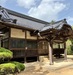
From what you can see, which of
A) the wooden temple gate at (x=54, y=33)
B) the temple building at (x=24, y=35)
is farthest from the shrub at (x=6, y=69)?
the wooden temple gate at (x=54, y=33)

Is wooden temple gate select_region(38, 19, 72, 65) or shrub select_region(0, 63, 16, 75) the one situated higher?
wooden temple gate select_region(38, 19, 72, 65)

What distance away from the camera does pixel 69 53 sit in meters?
26.4

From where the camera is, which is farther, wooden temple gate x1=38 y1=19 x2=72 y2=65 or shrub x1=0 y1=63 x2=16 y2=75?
wooden temple gate x1=38 y1=19 x2=72 y2=65

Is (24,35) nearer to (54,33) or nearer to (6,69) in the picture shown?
(54,33)

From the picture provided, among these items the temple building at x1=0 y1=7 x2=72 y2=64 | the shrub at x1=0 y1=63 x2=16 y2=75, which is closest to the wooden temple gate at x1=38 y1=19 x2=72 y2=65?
the temple building at x1=0 y1=7 x2=72 y2=64

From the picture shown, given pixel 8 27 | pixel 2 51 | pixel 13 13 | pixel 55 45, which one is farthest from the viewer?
pixel 55 45

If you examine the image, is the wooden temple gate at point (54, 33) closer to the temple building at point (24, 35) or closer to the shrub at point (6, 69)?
Result: the temple building at point (24, 35)

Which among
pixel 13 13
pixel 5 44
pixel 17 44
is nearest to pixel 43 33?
pixel 17 44

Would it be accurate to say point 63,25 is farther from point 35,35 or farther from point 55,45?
point 55,45

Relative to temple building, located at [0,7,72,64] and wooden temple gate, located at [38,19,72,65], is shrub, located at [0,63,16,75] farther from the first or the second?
wooden temple gate, located at [38,19,72,65]

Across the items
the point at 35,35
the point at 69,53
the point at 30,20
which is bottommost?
the point at 69,53

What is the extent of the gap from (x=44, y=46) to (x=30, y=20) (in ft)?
13.2

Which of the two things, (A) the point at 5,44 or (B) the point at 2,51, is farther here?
(A) the point at 5,44

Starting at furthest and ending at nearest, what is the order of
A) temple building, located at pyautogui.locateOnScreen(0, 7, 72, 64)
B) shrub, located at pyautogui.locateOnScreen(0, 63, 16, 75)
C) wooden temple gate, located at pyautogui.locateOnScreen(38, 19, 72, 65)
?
wooden temple gate, located at pyautogui.locateOnScreen(38, 19, 72, 65) → temple building, located at pyautogui.locateOnScreen(0, 7, 72, 64) → shrub, located at pyautogui.locateOnScreen(0, 63, 16, 75)
